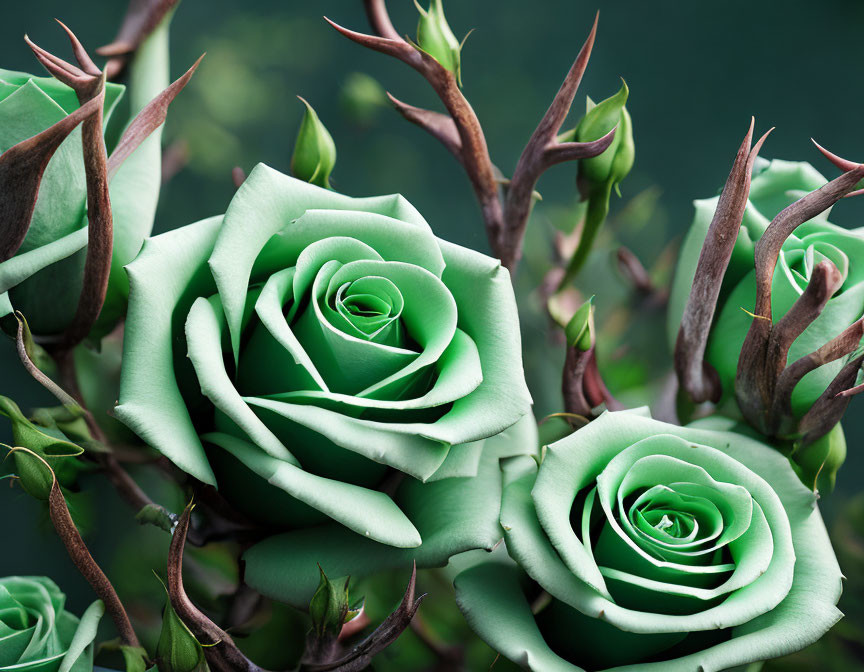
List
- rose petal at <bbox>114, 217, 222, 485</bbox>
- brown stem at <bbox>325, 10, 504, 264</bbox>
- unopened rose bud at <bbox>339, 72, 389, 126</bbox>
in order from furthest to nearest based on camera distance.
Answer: unopened rose bud at <bbox>339, 72, 389, 126</bbox> → brown stem at <bbox>325, 10, 504, 264</bbox> → rose petal at <bbox>114, 217, 222, 485</bbox>

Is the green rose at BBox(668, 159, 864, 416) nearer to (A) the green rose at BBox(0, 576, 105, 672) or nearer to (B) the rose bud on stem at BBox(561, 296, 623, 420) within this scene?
(B) the rose bud on stem at BBox(561, 296, 623, 420)

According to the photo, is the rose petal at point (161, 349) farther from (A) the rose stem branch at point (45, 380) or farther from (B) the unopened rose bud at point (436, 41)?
(B) the unopened rose bud at point (436, 41)

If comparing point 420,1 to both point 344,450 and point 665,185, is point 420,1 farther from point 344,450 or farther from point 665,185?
point 344,450

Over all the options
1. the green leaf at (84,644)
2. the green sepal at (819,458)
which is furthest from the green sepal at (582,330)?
the green leaf at (84,644)

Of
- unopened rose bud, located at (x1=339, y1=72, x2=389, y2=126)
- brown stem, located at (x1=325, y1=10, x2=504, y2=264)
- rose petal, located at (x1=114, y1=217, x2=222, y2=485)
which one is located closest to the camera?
rose petal, located at (x1=114, y1=217, x2=222, y2=485)

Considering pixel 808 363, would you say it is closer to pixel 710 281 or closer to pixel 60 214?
pixel 710 281

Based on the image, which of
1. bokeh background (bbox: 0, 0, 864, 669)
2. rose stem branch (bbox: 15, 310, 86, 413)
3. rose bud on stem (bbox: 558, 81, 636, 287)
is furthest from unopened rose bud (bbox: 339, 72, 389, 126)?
rose stem branch (bbox: 15, 310, 86, 413)
